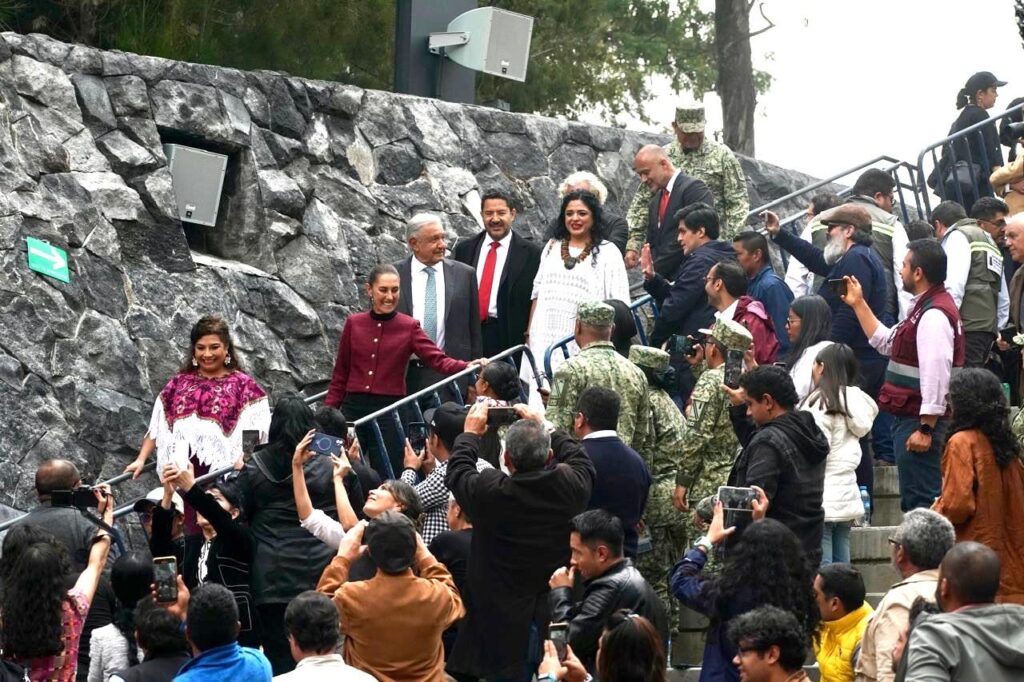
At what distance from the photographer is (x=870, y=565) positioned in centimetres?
1002

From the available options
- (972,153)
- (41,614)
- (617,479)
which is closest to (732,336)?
(617,479)

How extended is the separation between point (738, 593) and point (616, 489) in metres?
1.35

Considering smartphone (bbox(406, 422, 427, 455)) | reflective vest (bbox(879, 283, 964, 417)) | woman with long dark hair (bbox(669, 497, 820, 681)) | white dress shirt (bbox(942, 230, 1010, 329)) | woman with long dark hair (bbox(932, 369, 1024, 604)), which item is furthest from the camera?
white dress shirt (bbox(942, 230, 1010, 329))

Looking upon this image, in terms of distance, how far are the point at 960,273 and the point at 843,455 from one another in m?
2.41

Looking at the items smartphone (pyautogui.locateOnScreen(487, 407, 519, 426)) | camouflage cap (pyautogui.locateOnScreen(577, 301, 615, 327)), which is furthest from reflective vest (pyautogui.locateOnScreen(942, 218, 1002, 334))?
smartphone (pyautogui.locateOnScreen(487, 407, 519, 426))

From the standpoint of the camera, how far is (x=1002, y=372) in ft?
37.9

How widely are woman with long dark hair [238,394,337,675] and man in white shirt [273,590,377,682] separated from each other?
131cm

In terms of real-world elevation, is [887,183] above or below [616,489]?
above

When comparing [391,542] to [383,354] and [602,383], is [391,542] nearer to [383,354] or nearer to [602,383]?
[602,383]

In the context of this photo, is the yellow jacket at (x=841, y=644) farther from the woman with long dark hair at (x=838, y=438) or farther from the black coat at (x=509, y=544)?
the woman with long dark hair at (x=838, y=438)

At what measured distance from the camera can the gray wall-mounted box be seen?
12844 millimetres

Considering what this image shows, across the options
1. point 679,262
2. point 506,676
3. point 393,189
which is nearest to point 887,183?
point 679,262

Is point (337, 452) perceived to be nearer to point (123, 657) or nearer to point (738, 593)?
point (123, 657)

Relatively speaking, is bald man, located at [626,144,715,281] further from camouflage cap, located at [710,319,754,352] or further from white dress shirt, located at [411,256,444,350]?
camouflage cap, located at [710,319,754,352]
